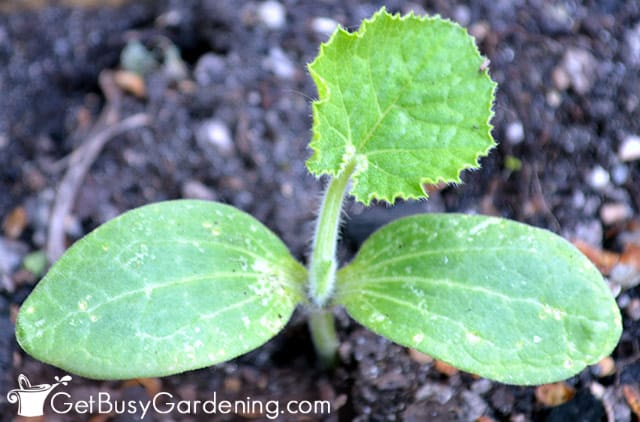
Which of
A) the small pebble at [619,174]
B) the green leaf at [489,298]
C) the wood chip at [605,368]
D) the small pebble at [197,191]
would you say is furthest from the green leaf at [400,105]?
the small pebble at [619,174]

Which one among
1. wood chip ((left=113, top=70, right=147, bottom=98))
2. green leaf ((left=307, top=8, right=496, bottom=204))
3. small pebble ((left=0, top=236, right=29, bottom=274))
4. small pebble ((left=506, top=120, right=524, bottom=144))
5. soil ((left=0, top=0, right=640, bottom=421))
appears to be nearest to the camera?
green leaf ((left=307, top=8, right=496, bottom=204))

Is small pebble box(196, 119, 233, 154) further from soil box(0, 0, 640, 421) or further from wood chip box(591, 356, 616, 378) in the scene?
wood chip box(591, 356, 616, 378)

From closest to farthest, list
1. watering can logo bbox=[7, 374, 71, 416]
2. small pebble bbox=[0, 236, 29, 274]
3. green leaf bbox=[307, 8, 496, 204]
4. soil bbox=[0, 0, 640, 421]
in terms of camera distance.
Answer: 1. green leaf bbox=[307, 8, 496, 204]
2. watering can logo bbox=[7, 374, 71, 416]
3. soil bbox=[0, 0, 640, 421]
4. small pebble bbox=[0, 236, 29, 274]

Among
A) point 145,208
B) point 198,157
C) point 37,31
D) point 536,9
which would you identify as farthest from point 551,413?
point 37,31

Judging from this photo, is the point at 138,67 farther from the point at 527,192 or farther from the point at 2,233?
the point at 527,192

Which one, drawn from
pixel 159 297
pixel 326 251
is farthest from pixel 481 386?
pixel 159 297

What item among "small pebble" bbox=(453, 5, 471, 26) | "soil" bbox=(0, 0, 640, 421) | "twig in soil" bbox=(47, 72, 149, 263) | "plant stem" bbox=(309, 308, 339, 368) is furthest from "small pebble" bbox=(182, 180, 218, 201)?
"small pebble" bbox=(453, 5, 471, 26)
